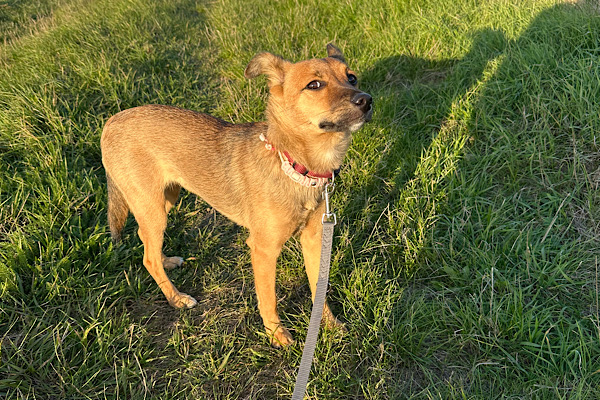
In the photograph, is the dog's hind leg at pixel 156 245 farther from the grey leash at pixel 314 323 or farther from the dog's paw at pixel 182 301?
the grey leash at pixel 314 323

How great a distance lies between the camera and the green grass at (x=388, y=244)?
8.10 ft

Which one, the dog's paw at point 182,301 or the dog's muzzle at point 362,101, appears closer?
the dog's muzzle at point 362,101

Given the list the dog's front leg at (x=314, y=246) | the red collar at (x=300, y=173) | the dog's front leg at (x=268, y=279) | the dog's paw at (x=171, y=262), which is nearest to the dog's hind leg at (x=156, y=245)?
the dog's paw at (x=171, y=262)

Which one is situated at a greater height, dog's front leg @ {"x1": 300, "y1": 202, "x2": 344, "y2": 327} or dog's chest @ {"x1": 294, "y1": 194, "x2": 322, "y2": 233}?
dog's chest @ {"x1": 294, "y1": 194, "x2": 322, "y2": 233}

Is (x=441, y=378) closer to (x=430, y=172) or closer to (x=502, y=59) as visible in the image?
(x=430, y=172)

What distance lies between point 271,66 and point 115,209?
5.38 ft

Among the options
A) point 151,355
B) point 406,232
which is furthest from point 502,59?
point 151,355

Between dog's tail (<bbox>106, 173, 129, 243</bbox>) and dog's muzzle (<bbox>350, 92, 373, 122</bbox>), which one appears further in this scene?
dog's tail (<bbox>106, 173, 129, 243</bbox>)

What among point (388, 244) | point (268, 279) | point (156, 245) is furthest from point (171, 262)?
point (388, 244)

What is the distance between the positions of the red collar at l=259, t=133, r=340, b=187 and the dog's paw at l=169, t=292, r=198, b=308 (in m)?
1.38

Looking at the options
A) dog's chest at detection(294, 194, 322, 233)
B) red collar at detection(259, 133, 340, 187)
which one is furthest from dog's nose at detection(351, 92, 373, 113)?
dog's chest at detection(294, 194, 322, 233)

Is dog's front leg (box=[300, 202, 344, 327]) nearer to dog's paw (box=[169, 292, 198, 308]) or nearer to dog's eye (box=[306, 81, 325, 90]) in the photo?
dog's eye (box=[306, 81, 325, 90])

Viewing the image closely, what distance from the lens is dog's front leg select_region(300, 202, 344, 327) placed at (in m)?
2.75

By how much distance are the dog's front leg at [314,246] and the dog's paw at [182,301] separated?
3.11 feet
